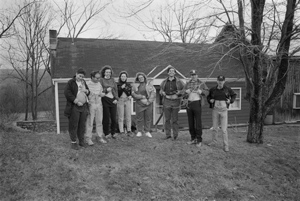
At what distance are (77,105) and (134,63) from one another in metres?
8.97

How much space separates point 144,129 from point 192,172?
2444mm

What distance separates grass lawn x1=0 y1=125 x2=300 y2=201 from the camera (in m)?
4.26

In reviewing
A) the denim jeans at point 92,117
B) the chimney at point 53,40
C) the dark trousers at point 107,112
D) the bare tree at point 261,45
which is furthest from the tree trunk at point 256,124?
the chimney at point 53,40

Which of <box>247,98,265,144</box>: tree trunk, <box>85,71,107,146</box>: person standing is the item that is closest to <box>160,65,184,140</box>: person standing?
<box>85,71,107,146</box>: person standing

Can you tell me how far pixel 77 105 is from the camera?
5.63 meters

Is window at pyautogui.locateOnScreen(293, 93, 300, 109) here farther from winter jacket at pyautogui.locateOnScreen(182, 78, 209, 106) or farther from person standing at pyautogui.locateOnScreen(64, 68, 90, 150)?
person standing at pyautogui.locateOnScreen(64, 68, 90, 150)

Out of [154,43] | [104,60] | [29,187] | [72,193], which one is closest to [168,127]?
[72,193]

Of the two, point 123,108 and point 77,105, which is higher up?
point 77,105

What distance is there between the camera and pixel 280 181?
5691mm

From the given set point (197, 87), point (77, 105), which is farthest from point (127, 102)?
point (197, 87)

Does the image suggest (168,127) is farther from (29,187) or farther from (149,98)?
(29,187)

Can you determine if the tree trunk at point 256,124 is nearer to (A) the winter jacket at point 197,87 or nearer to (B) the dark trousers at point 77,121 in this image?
(A) the winter jacket at point 197,87

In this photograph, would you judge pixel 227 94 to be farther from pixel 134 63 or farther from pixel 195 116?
pixel 134 63

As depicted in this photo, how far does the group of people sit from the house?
586 cm
